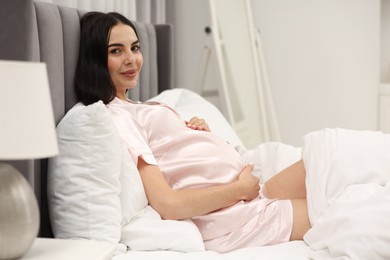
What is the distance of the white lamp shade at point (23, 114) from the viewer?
2.97 ft

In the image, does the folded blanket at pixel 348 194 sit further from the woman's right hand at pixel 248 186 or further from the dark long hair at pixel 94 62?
the dark long hair at pixel 94 62

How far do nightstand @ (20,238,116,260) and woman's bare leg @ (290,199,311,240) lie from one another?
65 centimetres

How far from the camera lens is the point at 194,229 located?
1.54 metres

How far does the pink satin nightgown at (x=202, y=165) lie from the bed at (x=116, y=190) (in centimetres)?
8

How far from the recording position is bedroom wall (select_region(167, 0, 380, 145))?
3822 millimetres

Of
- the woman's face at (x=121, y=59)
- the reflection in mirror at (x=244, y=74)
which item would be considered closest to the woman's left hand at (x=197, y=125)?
the woman's face at (x=121, y=59)

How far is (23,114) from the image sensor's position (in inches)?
36.4

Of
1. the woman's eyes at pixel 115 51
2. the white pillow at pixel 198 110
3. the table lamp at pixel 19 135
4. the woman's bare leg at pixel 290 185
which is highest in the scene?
the woman's eyes at pixel 115 51

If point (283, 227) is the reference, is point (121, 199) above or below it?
above

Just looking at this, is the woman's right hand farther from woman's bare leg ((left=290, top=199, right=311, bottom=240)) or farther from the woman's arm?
woman's bare leg ((left=290, top=199, right=311, bottom=240))

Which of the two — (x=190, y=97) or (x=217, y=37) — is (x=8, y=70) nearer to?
(x=190, y=97)

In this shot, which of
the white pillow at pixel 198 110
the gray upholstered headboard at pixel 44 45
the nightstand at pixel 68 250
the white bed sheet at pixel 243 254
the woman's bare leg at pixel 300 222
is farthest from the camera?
the white pillow at pixel 198 110

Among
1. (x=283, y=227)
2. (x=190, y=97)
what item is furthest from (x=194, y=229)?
(x=190, y=97)

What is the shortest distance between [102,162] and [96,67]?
46 centimetres
